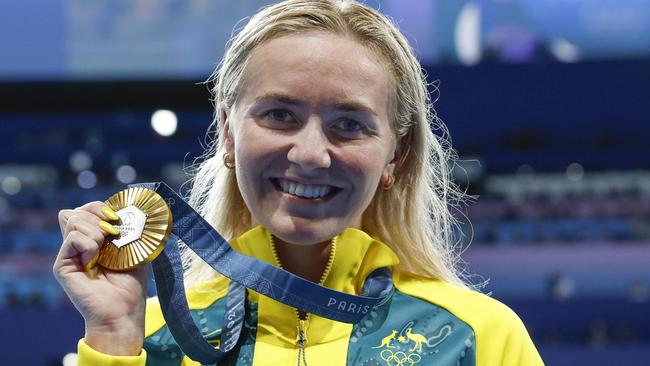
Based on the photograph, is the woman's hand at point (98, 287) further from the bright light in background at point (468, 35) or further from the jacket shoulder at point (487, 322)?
the bright light in background at point (468, 35)

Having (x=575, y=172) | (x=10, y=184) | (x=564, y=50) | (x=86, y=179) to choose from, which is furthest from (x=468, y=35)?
(x=10, y=184)

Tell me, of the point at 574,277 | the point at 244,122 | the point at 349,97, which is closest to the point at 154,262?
the point at 244,122

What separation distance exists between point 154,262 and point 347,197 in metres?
0.26

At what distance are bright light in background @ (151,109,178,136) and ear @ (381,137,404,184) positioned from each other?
834 cm

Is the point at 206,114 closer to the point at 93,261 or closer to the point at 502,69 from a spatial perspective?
the point at 502,69

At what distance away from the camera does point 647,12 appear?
25.6ft

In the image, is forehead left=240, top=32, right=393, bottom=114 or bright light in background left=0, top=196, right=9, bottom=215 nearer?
forehead left=240, top=32, right=393, bottom=114

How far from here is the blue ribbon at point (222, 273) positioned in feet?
3.51

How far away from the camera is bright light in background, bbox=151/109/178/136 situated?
369 inches

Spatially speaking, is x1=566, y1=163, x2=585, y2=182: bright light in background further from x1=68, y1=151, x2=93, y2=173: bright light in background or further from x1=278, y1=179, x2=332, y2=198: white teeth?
x1=278, y1=179, x2=332, y2=198: white teeth

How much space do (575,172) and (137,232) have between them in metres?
9.42

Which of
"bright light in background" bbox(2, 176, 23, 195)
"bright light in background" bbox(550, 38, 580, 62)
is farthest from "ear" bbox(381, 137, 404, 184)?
"bright light in background" bbox(2, 176, 23, 195)

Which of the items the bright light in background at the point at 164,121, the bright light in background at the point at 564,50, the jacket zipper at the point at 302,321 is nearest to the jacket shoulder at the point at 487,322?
the jacket zipper at the point at 302,321

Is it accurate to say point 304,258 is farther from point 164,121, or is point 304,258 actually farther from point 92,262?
point 164,121
